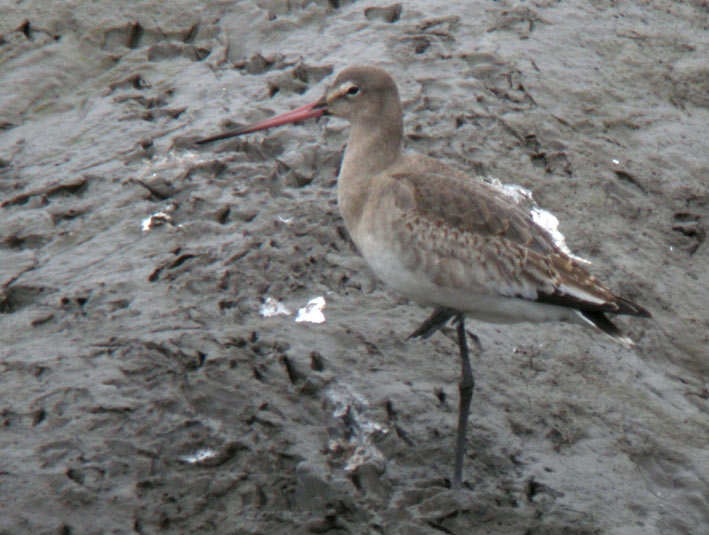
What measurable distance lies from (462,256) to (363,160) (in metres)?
0.87

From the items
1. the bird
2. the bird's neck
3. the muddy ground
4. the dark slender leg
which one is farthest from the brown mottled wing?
the muddy ground

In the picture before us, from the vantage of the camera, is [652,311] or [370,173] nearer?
[370,173]

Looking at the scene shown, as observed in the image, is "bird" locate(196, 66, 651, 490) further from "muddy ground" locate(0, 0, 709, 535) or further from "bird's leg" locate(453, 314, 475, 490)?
"muddy ground" locate(0, 0, 709, 535)

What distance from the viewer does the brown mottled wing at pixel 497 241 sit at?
219 inches

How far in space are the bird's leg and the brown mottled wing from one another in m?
0.39

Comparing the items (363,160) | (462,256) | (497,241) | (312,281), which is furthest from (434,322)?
(312,281)

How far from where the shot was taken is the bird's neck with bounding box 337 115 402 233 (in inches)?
237

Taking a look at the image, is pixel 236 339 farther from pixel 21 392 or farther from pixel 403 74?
pixel 403 74

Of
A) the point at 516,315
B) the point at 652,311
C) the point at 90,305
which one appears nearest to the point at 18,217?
the point at 90,305

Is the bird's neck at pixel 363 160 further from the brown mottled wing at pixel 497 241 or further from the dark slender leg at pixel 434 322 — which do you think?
the dark slender leg at pixel 434 322

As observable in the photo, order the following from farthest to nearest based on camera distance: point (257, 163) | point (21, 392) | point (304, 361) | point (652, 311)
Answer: point (257, 163) < point (652, 311) < point (304, 361) < point (21, 392)

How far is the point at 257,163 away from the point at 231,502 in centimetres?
307

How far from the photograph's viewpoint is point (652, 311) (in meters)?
7.12

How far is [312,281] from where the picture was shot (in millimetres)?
6898
